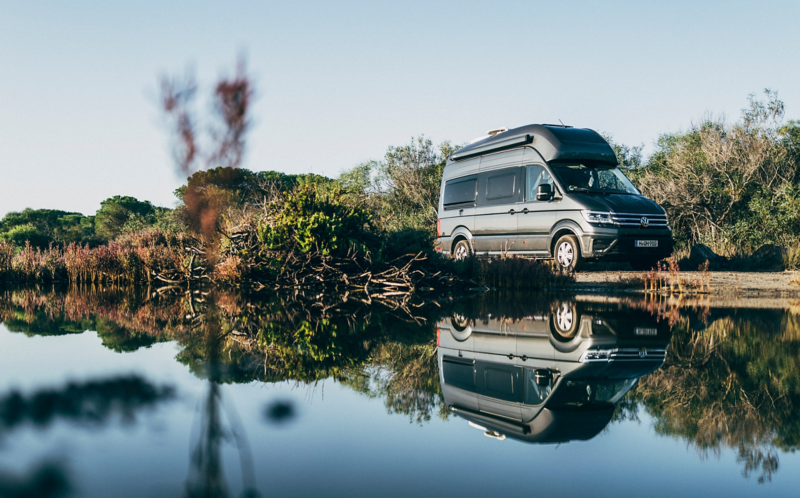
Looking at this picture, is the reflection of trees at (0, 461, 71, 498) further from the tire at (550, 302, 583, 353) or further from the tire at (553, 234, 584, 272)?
the tire at (553, 234, 584, 272)

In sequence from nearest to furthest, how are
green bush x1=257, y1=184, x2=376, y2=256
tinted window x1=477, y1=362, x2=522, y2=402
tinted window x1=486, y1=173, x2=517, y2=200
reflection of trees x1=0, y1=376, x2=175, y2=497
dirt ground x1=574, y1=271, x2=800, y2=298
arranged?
reflection of trees x1=0, y1=376, x2=175, y2=497
tinted window x1=477, y1=362, x2=522, y2=402
dirt ground x1=574, y1=271, x2=800, y2=298
green bush x1=257, y1=184, x2=376, y2=256
tinted window x1=486, y1=173, x2=517, y2=200

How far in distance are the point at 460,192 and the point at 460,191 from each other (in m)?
0.03

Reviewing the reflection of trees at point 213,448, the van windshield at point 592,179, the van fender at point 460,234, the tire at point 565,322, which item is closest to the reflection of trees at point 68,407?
the reflection of trees at point 213,448

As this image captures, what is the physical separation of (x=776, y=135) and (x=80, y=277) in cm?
2180

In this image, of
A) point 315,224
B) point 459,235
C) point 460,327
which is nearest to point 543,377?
point 460,327

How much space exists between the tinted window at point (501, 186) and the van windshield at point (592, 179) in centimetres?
139

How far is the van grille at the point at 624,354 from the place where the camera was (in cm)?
436

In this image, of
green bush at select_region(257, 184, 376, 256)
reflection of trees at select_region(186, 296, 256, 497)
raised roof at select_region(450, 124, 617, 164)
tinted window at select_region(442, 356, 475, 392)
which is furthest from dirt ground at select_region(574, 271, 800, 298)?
reflection of trees at select_region(186, 296, 256, 497)

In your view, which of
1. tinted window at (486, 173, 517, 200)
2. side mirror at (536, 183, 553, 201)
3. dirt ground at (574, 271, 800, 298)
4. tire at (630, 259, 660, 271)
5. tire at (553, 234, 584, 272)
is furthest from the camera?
tinted window at (486, 173, 517, 200)

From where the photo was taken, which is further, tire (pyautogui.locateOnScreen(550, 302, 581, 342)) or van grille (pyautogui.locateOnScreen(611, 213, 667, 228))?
van grille (pyautogui.locateOnScreen(611, 213, 667, 228))

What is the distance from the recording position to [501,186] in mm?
14859

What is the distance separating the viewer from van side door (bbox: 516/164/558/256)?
43.8ft

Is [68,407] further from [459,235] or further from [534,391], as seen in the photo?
[459,235]

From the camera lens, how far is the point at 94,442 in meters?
2.58
